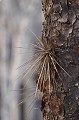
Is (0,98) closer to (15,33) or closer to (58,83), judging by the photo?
(15,33)

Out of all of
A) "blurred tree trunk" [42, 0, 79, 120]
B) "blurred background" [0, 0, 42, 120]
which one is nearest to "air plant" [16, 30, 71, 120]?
"blurred tree trunk" [42, 0, 79, 120]

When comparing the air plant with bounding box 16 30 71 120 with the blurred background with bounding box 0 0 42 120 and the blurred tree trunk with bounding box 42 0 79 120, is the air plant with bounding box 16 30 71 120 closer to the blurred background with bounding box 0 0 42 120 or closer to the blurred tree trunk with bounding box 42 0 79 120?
the blurred tree trunk with bounding box 42 0 79 120

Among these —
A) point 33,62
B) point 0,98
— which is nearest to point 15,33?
point 0,98

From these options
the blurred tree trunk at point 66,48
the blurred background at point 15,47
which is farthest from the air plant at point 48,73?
the blurred background at point 15,47

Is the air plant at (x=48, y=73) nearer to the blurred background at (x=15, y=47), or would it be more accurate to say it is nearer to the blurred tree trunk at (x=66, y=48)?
the blurred tree trunk at (x=66, y=48)

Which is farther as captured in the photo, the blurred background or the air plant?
the blurred background
